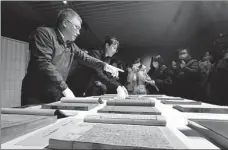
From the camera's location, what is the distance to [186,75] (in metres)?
2.87

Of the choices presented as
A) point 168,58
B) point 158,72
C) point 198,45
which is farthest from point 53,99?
point 198,45

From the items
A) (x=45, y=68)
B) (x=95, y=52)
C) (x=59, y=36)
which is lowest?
(x=45, y=68)

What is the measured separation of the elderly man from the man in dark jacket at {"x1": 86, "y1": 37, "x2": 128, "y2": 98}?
421 mm

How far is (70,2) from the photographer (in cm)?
244

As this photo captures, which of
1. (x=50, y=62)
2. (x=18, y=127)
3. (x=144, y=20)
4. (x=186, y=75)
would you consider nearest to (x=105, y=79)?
(x=50, y=62)

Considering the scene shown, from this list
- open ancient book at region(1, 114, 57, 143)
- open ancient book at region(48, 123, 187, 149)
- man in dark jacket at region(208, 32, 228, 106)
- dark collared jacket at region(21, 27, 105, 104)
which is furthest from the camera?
man in dark jacket at region(208, 32, 228, 106)

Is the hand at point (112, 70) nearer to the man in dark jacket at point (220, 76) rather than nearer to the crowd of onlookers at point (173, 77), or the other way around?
the crowd of onlookers at point (173, 77)

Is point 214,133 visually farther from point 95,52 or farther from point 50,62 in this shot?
point 95,52

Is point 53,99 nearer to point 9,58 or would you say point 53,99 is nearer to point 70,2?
point 9,58

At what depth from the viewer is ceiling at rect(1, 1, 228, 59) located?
2408mm

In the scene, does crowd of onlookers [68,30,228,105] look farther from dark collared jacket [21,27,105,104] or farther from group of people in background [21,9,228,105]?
dark collared jacket [21,27,105,104]

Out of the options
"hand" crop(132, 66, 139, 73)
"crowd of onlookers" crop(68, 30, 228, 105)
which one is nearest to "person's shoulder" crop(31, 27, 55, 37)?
"crowd of onlookers" crop(68, 30, 228, 105)

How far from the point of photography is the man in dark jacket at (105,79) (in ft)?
8.96

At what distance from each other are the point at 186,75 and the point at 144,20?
1.03 metres
